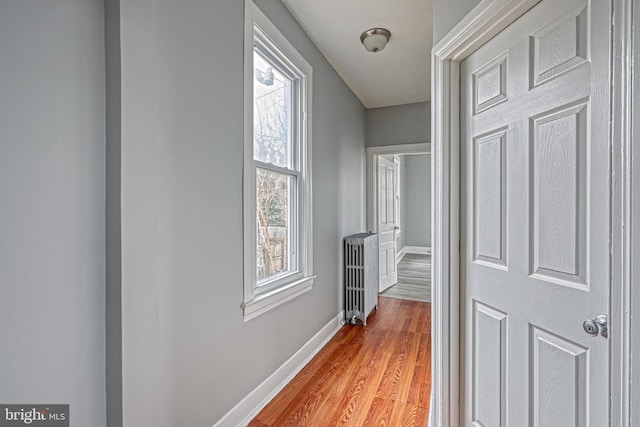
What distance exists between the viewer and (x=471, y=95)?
4.89ft

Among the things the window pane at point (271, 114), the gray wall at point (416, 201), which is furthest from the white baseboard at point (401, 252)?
the window pane at point (271, 114)

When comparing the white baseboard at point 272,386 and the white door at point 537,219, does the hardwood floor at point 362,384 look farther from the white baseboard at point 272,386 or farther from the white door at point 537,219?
the white door at point 537,219

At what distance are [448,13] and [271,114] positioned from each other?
1.20m

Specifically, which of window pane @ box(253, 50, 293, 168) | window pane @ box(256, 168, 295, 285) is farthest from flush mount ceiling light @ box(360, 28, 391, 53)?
window pane @ box(256, 168, 295, 285)

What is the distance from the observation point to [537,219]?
1152 millimetres

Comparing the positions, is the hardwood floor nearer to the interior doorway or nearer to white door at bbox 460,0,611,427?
white door at bbox 460,0,611,427

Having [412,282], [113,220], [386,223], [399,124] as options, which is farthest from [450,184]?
[412,282]

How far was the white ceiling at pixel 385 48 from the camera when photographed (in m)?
2.09

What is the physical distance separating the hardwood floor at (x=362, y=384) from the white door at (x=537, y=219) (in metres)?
0.48

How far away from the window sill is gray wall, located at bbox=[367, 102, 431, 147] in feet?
7.97

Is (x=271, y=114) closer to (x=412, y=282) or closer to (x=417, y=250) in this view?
(x=412, y=282)

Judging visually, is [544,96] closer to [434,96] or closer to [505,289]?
[434,96]

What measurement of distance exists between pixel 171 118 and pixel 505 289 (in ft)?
5.23

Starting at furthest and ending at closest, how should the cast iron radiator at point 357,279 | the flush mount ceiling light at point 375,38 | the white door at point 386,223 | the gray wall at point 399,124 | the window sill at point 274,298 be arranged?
1. the white door at point 386,223
2. the gray wall at point 399,124
3. the cast iron radiator at point 357,279
4. the flush mount ceiling light at point 375,38
5. the window sill at point 274,298
